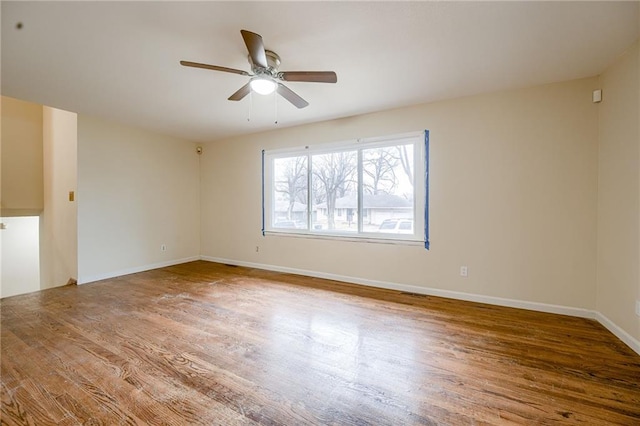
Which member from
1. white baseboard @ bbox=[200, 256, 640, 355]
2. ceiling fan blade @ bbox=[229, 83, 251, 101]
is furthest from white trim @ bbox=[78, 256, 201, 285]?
ceiling fan blade @ bbox=[229, 83, 251, 101]

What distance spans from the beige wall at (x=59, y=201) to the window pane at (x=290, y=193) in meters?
2.99

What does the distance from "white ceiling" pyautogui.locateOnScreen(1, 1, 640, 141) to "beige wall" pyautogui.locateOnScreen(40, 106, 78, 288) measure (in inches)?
36.2

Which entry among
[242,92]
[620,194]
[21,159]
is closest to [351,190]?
[242,92]

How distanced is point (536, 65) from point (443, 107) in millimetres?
1002

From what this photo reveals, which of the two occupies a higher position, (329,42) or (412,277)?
(329,42)

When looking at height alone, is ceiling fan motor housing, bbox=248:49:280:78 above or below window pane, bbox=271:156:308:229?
above

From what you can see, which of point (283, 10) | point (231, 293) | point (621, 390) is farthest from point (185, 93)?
point (621, 390)

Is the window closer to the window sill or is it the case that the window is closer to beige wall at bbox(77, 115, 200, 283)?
the window sill

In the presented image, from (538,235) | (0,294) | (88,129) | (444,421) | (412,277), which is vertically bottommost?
(0,294)

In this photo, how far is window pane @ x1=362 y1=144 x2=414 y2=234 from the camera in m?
3.63

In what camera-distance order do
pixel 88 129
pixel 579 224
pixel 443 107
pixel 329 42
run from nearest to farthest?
pixel 329 42 < pixel 579 224 < pixel 443 107 < pixel 88 129

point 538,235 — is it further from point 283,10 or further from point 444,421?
point 283,10

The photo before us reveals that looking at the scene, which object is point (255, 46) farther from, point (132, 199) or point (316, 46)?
point (132, 199)

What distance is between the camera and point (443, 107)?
11.1 ft
